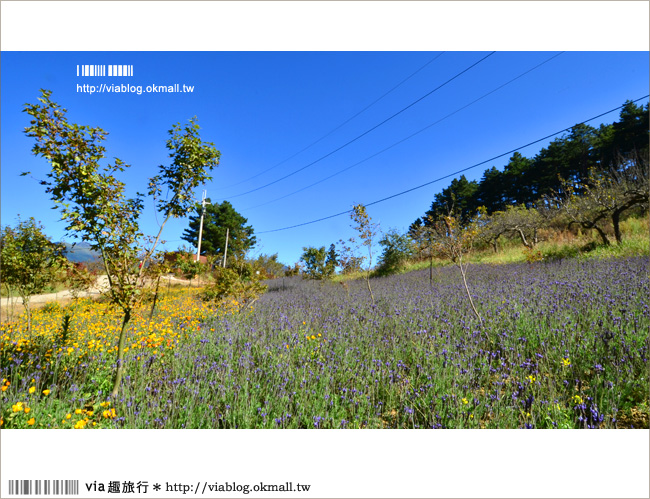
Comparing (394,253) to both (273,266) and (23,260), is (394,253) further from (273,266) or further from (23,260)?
(23,260)

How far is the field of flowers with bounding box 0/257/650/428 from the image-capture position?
2414mm

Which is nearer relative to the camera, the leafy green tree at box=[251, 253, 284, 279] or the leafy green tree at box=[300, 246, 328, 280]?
the leafy green tree at box=[300, 246, 328, 280]

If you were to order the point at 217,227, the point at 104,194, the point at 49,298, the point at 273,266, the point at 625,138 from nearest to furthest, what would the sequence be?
the point at 104,194 → the point at 49,298 → the point at 625,138 → the point at 273,266 → the point at 217,227

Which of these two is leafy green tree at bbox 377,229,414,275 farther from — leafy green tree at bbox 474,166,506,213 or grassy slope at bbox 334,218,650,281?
leafy green tree at bbox 474,166,506,213

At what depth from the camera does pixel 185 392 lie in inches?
112

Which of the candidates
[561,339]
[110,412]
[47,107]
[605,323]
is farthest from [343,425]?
[47,107]

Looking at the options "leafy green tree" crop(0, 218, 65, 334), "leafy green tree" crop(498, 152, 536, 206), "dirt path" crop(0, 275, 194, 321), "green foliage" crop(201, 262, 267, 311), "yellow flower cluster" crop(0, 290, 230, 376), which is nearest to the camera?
"dirt path" crop(0, 275, 194, 321)

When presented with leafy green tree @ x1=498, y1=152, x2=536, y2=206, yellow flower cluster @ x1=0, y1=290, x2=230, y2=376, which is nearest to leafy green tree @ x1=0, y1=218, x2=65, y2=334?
yellow flower cluster @ x1=0, y1=290, x2=230, y2=376

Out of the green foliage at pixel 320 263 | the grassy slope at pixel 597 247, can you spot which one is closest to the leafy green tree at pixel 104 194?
the green foliage at pixel 320 263

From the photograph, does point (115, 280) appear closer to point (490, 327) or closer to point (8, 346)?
point (8, 346)

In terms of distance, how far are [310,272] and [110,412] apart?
1154cm

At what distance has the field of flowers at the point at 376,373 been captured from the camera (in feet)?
7.92

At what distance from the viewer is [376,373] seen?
312 cm

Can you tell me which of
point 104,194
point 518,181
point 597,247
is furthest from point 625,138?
point 104,194
